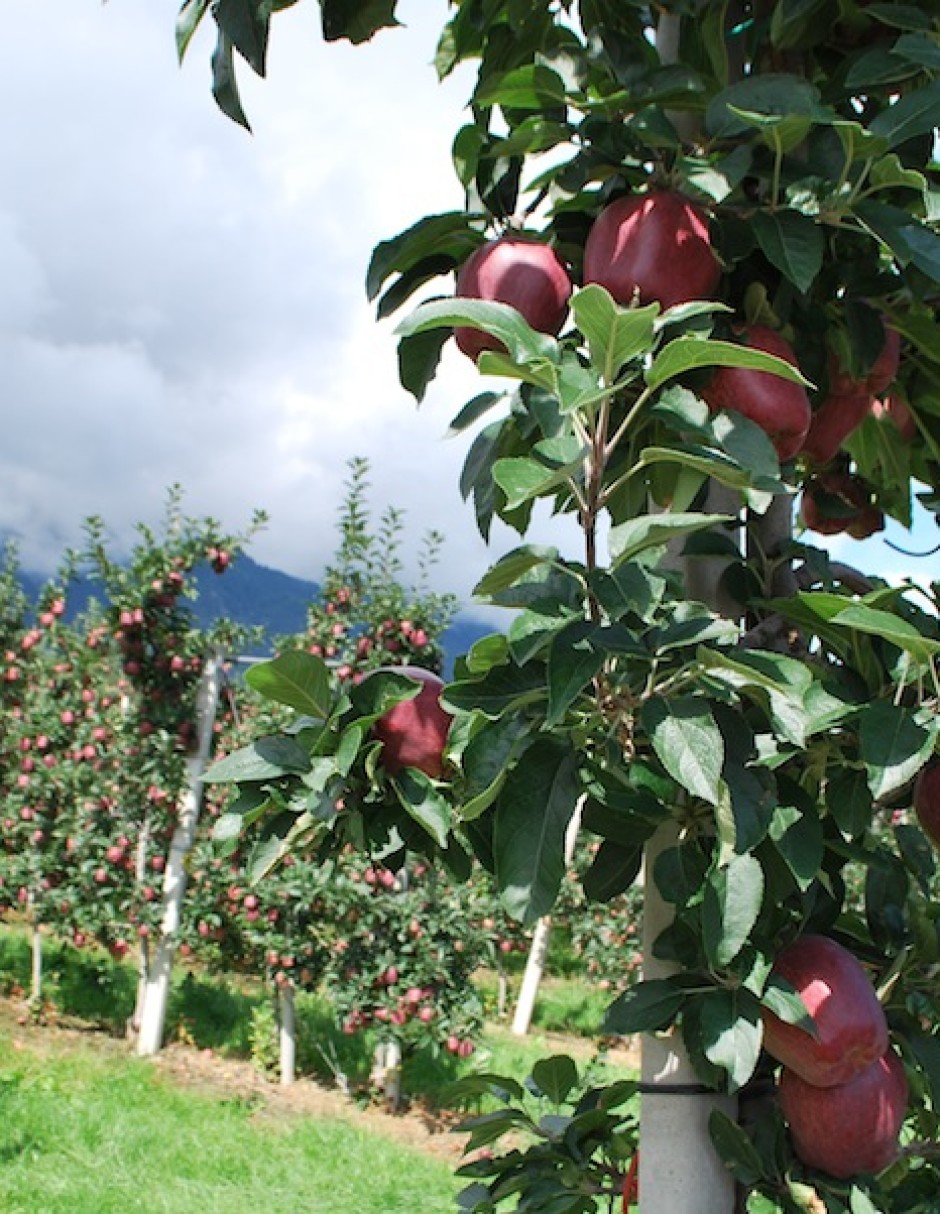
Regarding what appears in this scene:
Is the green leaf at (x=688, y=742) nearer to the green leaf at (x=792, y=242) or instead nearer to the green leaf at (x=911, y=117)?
the green leaf at (x=792, y=242)

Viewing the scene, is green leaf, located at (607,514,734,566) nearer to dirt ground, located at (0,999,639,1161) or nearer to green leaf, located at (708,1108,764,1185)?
green leaf, located at (708,1108,764,1185)

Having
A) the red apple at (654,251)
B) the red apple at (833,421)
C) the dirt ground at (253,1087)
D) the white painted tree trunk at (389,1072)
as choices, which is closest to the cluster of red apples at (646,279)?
the red apple at (654,251)

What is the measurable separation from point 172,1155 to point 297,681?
3472mm

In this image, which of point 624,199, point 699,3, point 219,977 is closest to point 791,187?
point 624,199

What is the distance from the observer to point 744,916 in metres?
0.73

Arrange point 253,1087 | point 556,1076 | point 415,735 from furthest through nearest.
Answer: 1. point 253,1087
2. point 556,1076
3. point 415,735

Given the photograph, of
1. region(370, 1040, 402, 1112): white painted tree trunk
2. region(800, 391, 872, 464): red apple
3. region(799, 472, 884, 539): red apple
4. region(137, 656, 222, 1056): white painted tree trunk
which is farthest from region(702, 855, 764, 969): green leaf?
region(137, 656, 222, 1056): white painted tree trunk

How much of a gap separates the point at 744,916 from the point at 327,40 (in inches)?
27.8

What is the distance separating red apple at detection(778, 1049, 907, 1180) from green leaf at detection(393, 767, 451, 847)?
31cm

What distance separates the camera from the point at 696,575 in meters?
0.93

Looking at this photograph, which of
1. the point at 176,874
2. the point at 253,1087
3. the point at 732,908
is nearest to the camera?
the point at 732,908

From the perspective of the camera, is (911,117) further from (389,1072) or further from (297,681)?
(389,1072)

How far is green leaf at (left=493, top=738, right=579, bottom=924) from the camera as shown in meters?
0.68

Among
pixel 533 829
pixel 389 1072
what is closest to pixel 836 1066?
pixel 533 829
